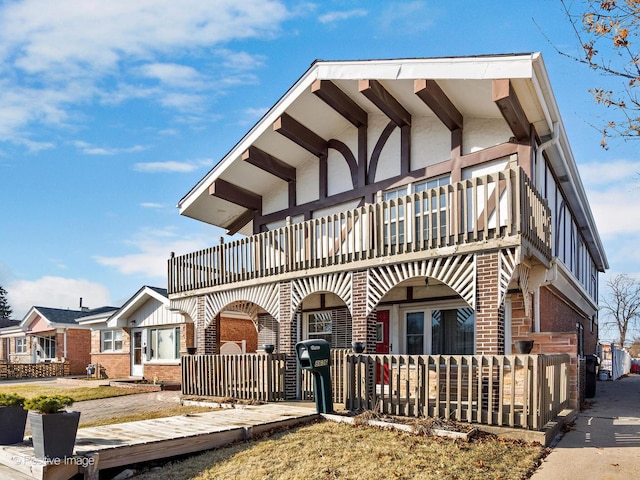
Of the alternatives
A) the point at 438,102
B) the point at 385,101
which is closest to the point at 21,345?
the point at 385,101

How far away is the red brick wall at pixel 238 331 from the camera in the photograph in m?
20.7

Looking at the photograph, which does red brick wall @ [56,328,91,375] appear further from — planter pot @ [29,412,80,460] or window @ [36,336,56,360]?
planter pot @ [29,412,80,460]

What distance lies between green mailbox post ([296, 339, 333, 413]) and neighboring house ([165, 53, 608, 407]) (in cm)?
172

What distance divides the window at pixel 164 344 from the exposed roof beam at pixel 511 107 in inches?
585

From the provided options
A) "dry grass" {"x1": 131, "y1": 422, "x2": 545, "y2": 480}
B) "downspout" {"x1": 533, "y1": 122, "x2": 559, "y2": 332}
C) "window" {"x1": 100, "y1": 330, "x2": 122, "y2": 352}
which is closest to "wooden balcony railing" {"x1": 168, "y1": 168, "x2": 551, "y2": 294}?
"downspout" {"x1": 533, "y1": 122, "x2": 559, "y2": 332}

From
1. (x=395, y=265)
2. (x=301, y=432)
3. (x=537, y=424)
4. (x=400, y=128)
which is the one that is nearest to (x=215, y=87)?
(x=400, y=128)

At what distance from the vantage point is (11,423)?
7.05 m

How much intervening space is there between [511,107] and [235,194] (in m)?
8.69

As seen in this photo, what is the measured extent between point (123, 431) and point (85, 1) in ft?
21.1

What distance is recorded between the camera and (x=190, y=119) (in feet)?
41.8

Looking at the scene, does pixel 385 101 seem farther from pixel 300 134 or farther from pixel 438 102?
pixel 300 134

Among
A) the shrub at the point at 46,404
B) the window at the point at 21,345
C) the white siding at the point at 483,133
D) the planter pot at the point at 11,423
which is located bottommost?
the window at the point at 21,345

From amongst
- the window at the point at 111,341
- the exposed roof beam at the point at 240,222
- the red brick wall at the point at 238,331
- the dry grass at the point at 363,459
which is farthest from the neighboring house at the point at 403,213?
the window at the point at 111,341

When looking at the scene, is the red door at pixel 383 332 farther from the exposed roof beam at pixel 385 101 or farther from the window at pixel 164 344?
the window at pixel 164 344
